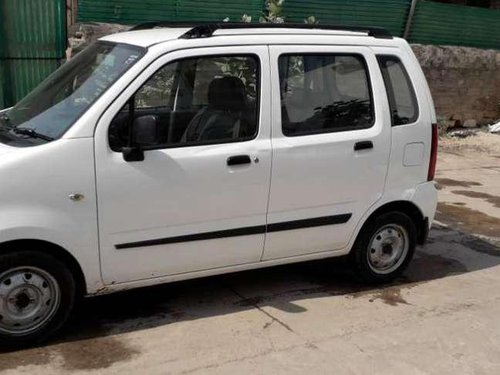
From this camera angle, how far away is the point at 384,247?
16.1ft

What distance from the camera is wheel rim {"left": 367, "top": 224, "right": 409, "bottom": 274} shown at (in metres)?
4.85

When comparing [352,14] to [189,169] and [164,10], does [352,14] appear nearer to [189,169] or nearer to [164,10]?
[164,10]

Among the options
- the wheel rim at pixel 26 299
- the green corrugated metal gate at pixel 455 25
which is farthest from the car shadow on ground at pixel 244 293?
the green corrugated metal gate at pixel 455 25

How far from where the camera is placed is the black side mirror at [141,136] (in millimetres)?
3666

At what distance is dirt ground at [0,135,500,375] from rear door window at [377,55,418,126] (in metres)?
1.29

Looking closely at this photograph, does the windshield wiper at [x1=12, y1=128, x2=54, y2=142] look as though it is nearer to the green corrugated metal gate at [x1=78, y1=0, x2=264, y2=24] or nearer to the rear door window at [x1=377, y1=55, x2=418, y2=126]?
the rear door window at [x1=377, y1=55, x2=418, y2=126]

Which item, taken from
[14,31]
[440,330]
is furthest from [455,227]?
[14,31]

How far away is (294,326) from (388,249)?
46.6 inches

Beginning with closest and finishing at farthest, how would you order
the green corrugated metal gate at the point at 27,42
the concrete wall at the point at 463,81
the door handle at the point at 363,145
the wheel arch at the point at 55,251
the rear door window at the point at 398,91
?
the wheel arch at the point at 55,251
the door handle at the point at 363,145
the rear door window at the point at 398,91
the green corrugated metal gate at the point at 27,42
the concrete wall at the point at 463,81

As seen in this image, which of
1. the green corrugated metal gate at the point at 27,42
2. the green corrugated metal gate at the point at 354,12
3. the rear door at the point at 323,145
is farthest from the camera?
the green corrugated metal gate at the point at 354,12

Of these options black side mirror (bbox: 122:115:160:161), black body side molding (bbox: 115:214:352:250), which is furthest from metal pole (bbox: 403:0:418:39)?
black side mirror (bbox: 122:115:160:161)

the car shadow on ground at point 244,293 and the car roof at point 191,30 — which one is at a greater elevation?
the car roof at point 191,30

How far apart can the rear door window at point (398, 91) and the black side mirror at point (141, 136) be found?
181 centimetres

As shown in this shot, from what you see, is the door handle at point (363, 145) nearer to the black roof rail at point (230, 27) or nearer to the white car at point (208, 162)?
the white car at point (208, 162)
